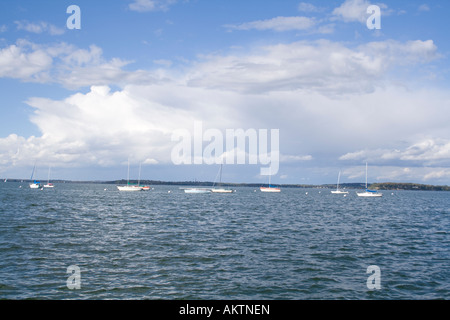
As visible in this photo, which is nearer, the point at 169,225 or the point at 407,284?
the point at 407,284

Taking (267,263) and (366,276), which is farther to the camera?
(267,263)

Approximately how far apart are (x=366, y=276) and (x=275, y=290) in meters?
7.85

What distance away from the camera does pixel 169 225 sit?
51344mm
